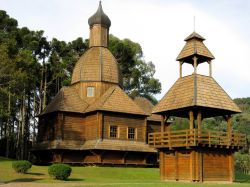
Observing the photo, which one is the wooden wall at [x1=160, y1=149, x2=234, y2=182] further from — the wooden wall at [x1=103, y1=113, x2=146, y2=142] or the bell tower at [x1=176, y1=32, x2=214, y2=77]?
the wooden wall at [x1=103, y1=113, x2=146, y2=142]

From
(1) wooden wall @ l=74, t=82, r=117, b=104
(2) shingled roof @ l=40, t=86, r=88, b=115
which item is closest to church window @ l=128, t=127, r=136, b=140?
(1) wooden wall @ l=74, t=82, r=117, b=104

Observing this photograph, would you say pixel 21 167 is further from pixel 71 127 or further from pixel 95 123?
pixel 71 127

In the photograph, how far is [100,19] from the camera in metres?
Answer: 50.1

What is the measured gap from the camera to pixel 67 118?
43.7 m

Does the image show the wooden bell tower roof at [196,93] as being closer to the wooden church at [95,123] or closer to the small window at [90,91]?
the wooden church at [95,123]

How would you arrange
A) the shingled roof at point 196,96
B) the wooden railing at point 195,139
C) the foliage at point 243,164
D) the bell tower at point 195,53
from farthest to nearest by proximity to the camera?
the foliage at point 243,164 < the bell tower at point 195,53 < the shingled roof at point 196,96 < the wooden railing at point 195,139

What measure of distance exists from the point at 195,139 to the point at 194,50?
754cm

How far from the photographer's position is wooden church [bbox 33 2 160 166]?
42.2 meters

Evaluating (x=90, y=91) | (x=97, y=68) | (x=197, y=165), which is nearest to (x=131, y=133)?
(x=90, y=91)

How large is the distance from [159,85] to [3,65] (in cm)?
4164

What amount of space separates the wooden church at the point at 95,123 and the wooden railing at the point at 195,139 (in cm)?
960

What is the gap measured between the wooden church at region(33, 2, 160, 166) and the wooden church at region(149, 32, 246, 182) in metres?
8.63

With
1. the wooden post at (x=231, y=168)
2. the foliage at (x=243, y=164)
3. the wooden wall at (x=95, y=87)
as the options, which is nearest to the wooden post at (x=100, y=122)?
the wooden wall at (x=95, y=87)

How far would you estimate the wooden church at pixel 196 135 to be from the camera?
30.3m
